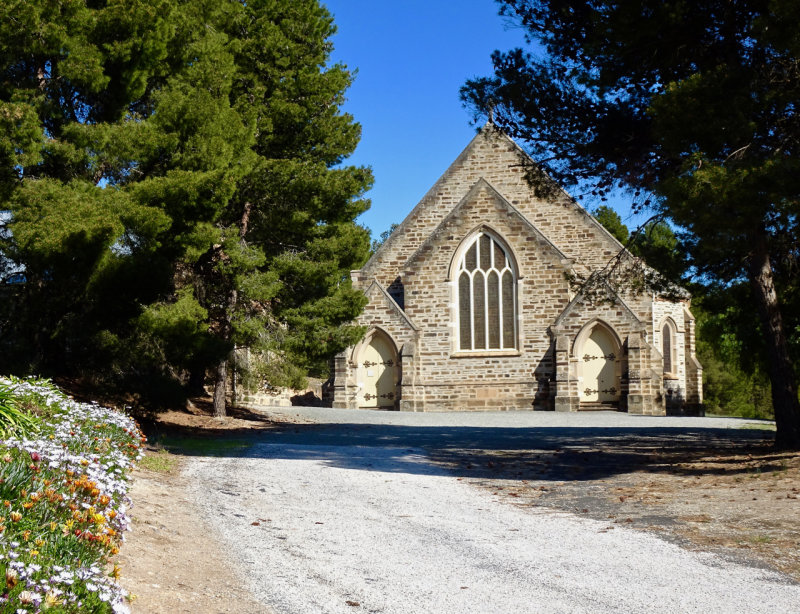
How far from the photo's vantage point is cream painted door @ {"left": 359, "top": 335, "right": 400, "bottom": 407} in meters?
28.3

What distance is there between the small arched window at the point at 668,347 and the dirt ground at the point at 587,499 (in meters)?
14.8

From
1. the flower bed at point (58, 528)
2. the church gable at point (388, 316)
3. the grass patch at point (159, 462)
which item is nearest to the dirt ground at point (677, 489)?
the grass patch at point (159, 462)

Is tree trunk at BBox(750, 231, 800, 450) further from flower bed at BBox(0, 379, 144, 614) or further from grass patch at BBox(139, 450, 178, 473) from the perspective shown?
flower bed at BBox(0, 379, 144, 614)

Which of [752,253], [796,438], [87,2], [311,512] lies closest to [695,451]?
[796,438]

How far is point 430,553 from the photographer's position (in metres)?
6.43

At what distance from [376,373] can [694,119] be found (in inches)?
761

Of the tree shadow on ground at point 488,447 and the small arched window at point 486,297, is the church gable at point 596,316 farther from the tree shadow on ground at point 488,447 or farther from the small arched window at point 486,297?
the tree shadow on ground at point 488,447

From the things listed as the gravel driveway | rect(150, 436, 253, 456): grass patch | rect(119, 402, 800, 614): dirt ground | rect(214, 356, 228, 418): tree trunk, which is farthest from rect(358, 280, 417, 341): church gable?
the gravel driveway

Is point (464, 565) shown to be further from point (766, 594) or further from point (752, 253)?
point (752, 253)

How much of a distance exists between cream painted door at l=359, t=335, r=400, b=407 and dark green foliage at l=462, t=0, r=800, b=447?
15.5 metres

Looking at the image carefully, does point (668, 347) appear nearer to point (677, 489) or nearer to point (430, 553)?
point (677, 489)

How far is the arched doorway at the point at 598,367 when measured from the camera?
27250mm

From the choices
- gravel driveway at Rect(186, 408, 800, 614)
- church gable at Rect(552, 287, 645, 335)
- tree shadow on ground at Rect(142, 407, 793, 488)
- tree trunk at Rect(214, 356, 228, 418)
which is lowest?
gravel driveway at Rect(186, 408, 800, 614)

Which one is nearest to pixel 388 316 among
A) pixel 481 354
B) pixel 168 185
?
pixel 481 354
